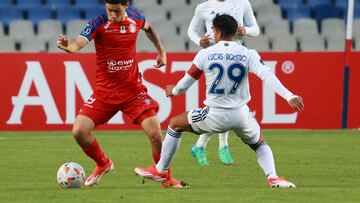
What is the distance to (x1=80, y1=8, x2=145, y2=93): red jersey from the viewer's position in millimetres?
11547

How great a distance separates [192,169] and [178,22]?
32.3 feet

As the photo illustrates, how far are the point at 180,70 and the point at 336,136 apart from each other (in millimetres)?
3013

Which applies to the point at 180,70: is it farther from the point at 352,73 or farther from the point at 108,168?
the point at 108,168

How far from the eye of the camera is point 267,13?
23594 millimetres

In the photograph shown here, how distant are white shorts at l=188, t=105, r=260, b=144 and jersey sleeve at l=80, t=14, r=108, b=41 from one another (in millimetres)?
1314

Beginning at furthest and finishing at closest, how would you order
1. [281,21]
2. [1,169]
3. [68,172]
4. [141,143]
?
[281,21] < [141,143] < [1,169] < [68,172]

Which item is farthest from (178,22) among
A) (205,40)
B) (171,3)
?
(205,40)

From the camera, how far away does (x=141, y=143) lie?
17.7 meters

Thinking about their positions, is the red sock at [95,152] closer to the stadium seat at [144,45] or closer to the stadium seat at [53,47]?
the stadium seat at [144,45]

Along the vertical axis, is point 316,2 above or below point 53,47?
above

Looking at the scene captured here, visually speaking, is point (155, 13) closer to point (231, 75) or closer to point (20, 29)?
point (20, 29)

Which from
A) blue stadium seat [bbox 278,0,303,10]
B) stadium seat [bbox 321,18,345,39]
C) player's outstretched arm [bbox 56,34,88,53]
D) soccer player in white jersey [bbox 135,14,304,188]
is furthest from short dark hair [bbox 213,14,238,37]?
blue stadium seat [bbox 278,0,303,10]

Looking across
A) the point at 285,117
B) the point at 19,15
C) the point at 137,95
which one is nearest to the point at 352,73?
the point at 285,117

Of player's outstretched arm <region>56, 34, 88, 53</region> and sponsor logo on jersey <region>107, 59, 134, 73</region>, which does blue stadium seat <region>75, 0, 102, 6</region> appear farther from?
player's outstretched arm <region>56, 34, 88, 53</region>
